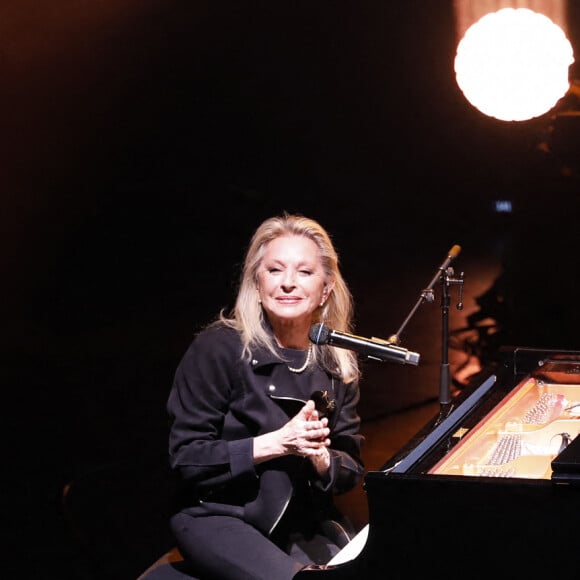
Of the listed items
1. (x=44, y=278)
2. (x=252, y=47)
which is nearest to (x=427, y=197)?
(x=252, y=47)

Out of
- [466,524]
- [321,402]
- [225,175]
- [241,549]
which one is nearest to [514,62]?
[321,402]

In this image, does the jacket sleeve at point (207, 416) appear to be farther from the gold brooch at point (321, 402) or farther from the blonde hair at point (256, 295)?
the gold brooch at point (321, 402)

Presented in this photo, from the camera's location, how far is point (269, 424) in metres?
2.78

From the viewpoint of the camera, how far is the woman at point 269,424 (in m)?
2.62

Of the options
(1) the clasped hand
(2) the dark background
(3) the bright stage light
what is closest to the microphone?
(1) the clasped hand

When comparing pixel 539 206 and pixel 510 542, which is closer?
pixel 510 542

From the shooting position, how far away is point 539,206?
7105 mm

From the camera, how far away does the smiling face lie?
2865mm

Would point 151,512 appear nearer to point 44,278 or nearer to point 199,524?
point 199,524

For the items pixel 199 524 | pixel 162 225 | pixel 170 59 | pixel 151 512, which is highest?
pixel 170 59

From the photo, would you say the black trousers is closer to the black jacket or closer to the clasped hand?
the black jacket

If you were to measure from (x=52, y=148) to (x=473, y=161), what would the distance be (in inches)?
109

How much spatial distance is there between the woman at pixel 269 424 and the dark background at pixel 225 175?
10.3 feet

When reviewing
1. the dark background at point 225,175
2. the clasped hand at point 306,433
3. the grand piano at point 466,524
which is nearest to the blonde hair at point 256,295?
the clasped hand at point 306,433
